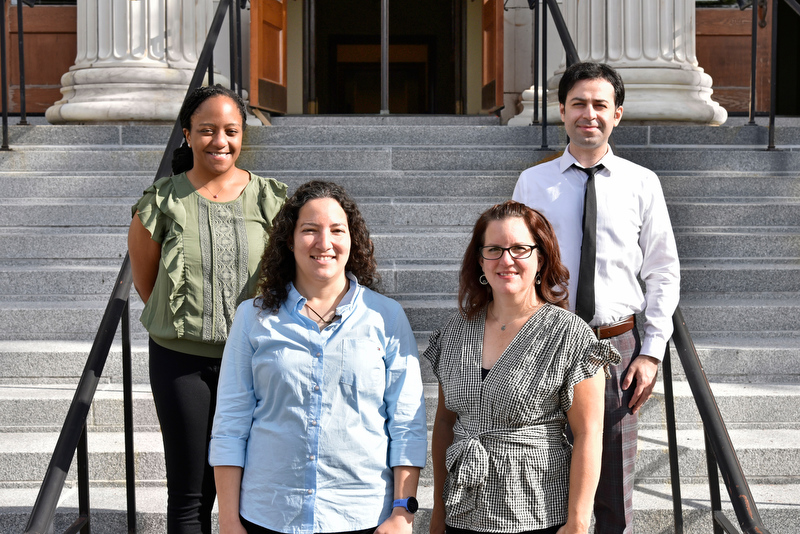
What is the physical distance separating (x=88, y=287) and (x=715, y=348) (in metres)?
3.30

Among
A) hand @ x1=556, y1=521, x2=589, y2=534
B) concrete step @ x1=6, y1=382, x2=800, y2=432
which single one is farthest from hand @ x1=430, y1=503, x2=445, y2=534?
concrete step @ x1=6, y1=382, x2=800, y2=432

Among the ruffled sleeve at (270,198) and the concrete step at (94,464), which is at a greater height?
the ruffled sleeve at (270,198)

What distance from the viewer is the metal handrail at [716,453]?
2.14 meters

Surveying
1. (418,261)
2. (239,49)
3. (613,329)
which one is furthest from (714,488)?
(239,49)

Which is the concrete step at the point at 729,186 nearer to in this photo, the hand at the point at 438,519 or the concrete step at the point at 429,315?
the concrete step at the point at 429,315

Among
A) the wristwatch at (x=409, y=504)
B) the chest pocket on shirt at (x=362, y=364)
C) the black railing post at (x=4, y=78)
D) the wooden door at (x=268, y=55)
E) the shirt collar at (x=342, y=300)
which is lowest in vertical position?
the wristwatch at (x=409, y=504)

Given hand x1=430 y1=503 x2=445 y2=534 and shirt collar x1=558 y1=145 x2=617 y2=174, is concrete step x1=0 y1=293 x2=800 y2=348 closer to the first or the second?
shirt collar x1=558 y1=145 x2=617 y2=174

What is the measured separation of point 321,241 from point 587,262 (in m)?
0.85

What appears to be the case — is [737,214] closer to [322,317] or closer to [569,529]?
[569,529]

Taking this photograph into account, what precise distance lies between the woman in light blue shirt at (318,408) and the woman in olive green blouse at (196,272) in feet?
1.04

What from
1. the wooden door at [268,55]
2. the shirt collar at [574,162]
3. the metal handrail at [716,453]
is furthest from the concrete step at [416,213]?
the wooden door at [268,55]

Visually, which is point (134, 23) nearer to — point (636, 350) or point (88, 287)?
point (88, 287)

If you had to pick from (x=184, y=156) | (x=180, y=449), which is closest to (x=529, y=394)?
(x=180, y=449)

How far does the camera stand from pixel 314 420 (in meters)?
1.93
